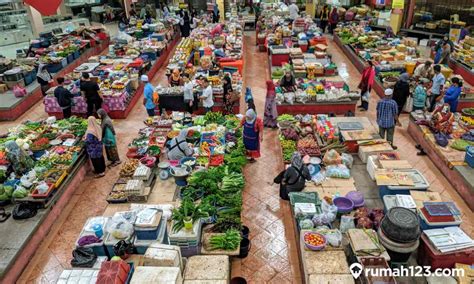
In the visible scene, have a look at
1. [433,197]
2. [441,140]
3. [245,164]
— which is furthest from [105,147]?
[441,140]

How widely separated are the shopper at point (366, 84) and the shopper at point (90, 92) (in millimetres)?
8226

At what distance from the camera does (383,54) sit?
14922 mm

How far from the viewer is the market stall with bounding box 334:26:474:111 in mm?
13031

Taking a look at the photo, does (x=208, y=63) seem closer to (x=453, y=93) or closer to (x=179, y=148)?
(x=179, y=148)

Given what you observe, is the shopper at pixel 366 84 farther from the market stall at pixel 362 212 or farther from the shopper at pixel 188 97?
the shopper at pixel 188 97

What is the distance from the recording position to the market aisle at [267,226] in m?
6.43

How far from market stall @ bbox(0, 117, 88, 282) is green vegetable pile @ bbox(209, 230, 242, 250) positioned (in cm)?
354

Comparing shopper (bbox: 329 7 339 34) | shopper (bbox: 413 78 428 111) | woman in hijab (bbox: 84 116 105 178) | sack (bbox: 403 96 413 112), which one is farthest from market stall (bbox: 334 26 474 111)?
woman in hijab (bbox: 84 116 105 178)

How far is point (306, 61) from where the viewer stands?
49.2 feet

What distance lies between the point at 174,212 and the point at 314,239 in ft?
8.04

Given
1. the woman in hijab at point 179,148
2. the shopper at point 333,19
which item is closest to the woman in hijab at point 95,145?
the woman in hijab at point 179,148

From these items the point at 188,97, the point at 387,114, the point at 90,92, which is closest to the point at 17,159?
the point at 90,92

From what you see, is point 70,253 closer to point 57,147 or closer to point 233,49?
point 57,147

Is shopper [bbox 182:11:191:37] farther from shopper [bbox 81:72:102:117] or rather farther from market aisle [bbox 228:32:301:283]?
market aisle [bbox 228:32:301:283]
